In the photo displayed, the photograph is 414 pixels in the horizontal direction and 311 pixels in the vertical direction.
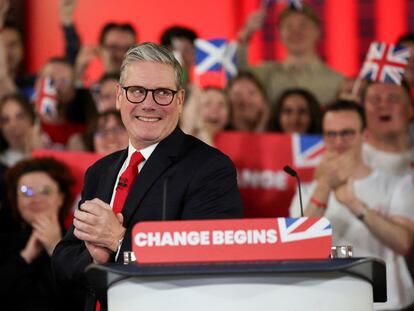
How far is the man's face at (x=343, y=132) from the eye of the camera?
4.93 meters

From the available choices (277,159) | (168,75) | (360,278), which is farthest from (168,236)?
(277,159)

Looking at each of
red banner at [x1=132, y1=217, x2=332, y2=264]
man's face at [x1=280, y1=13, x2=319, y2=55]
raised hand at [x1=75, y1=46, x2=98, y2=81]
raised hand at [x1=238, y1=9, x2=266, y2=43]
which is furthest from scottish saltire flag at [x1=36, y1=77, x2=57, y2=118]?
red banner at [x1=132, y1=217, x2=332, y2=264]

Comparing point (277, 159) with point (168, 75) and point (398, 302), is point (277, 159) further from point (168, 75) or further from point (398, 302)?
point (168, 75)

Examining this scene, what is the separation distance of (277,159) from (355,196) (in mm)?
1058

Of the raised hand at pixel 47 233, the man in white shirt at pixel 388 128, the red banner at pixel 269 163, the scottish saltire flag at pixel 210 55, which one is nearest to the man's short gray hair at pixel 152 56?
the raised hand at pixel 47 233

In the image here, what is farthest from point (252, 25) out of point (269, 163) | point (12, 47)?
point (12, 47)

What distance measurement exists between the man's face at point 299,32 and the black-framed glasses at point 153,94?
3367mm

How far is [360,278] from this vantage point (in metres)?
2.38

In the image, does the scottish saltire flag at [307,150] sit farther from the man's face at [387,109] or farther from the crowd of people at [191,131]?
the man's face at [387,109]

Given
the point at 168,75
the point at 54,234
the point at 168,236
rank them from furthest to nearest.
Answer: the point at 54,234 < the point at 168,75 < the point at 168,236

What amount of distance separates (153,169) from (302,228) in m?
0.62

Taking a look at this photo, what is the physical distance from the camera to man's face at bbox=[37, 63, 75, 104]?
6375 millimetres

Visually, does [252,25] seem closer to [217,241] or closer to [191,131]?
[191,131]

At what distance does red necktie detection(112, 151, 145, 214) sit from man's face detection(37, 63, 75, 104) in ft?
11.5
